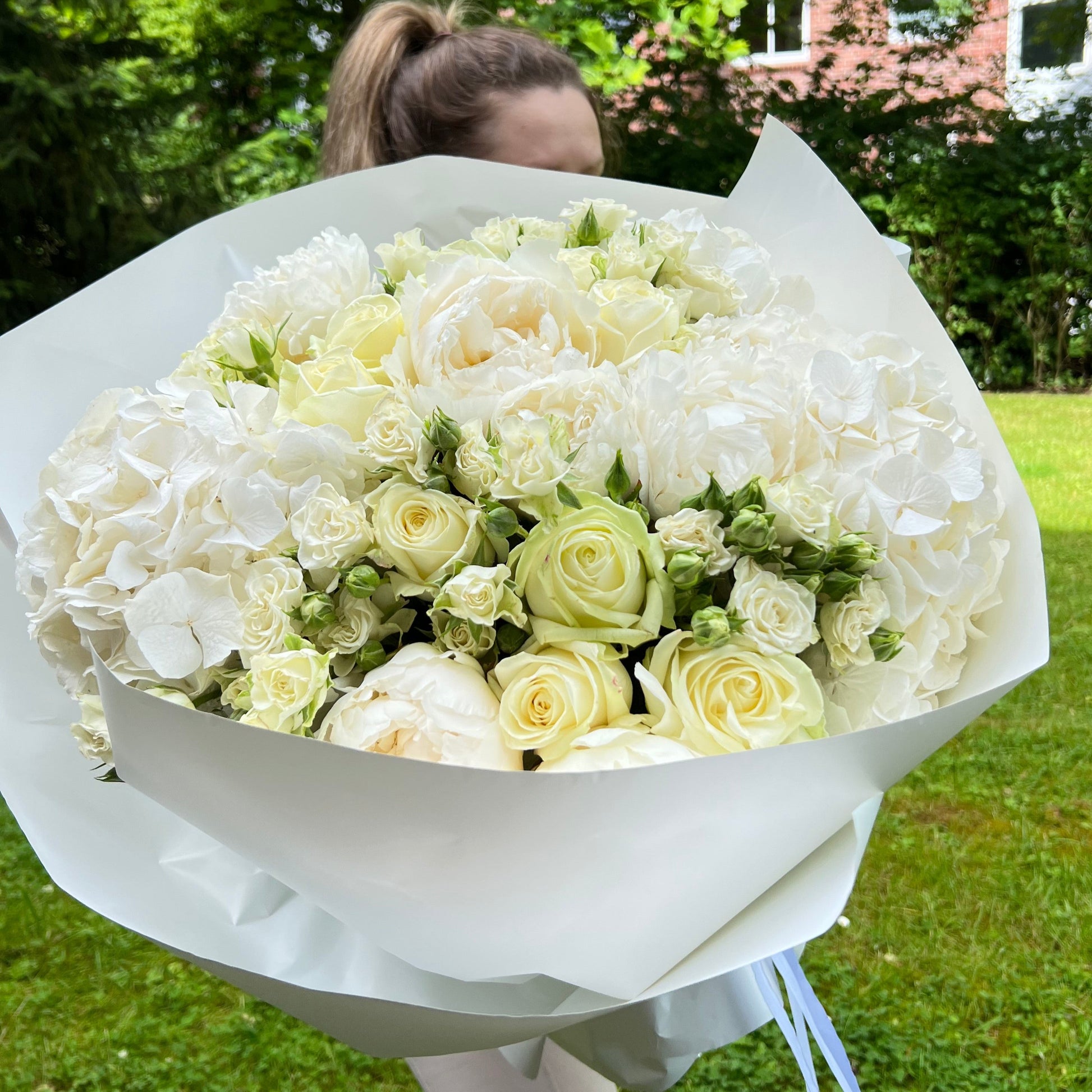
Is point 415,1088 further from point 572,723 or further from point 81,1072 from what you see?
point 572,723

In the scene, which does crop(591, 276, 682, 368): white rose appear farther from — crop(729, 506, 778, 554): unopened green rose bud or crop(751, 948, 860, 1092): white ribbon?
crop(751, 948, 860, 1092): white ribbon

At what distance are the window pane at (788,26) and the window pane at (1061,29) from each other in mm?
1883

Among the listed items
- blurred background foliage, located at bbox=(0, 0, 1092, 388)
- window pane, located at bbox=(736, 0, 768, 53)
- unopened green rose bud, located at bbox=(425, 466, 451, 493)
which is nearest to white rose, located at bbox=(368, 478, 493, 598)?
unopened green rose bud, located at bbox=(425, 466, 451, 493)

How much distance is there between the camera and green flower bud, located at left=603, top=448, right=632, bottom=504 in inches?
32.6

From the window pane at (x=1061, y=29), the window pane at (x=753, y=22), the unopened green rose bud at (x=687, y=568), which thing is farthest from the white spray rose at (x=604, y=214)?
the window pane at (x=1061, y=29)

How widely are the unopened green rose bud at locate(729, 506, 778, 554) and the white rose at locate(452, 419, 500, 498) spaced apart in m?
0.17

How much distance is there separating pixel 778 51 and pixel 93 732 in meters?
8.91

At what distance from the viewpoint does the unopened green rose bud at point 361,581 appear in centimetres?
81

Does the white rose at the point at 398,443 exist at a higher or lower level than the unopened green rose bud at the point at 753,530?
higher

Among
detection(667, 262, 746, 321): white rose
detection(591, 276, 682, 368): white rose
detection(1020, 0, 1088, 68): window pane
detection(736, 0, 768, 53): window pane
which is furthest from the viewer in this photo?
detection(1020, 0, 1088, 68): window pane

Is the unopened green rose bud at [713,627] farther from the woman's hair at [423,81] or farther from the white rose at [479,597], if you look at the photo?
the woman's hair at [423,81]

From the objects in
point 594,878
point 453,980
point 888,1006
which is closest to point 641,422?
point 594,878

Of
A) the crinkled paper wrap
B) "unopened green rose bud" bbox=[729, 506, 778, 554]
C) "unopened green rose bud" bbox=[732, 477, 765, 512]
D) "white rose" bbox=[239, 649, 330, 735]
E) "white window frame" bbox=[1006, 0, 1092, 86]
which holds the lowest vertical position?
"white window frame" bbox=[1006, 0, 1092, 86]

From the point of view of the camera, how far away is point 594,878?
0.75 m
